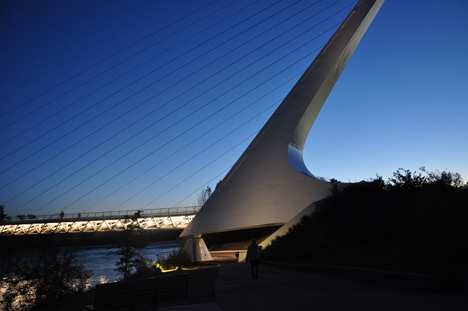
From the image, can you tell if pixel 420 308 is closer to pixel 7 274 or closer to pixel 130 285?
Result: pixel 130 285

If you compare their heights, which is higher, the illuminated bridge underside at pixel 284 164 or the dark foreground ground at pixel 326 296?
the illuminated bridge underside at pixel 284 164

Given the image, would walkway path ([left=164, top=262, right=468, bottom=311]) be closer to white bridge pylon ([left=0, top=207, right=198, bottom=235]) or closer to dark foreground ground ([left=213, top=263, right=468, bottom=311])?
dark foreground ground ([left=213, top=263, right=468, bottom=311])

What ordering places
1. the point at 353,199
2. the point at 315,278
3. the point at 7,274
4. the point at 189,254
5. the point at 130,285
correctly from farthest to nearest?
the point at 189,254 < the point at 353,199 < the point at 7,274 < the point at 315,278 < the point at 130,285

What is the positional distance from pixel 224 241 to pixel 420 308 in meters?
28.9

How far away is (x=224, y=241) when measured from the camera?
1253 inches

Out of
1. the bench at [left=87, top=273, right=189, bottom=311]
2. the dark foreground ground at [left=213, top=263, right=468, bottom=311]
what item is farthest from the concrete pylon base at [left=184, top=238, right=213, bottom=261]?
the bench at [left=87, top=273, right=189, bottom=311]

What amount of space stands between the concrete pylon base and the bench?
11050 millimetres

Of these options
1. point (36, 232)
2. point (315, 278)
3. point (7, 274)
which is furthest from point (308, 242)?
point (36, 232)

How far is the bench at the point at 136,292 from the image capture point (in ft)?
13.8

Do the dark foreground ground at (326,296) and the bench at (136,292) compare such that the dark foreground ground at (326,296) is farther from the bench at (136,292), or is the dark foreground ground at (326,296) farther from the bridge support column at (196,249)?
the bridge support column at (196,249)

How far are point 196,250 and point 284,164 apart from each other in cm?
628

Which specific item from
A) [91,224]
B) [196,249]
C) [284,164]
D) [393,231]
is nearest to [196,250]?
[196,249]

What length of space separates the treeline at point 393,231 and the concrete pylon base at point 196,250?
4.03 m

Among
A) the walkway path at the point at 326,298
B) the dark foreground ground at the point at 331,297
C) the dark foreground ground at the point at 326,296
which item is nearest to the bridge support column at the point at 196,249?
the dark foreground ground at the point at 326,296
